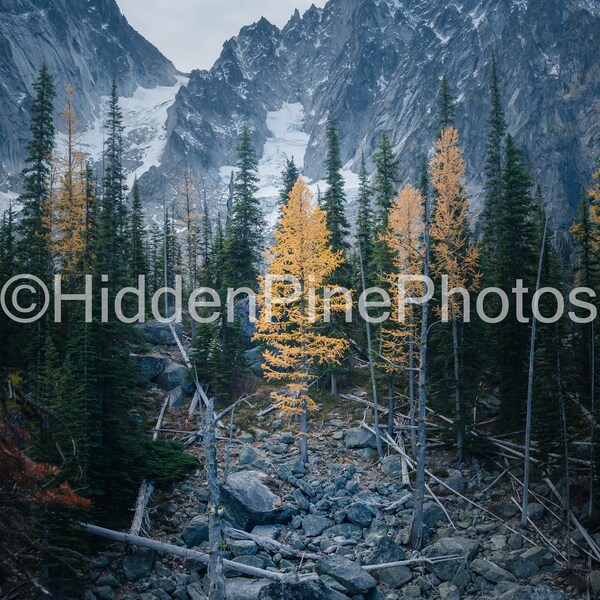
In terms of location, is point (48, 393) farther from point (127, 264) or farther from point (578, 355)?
point (127, 264)

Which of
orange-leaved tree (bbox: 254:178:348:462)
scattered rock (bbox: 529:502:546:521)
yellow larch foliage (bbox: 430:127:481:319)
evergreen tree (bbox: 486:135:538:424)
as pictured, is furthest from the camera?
evergreen tree (bbox: 486:135:538:424)

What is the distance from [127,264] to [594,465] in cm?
3297

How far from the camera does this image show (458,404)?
1836 cm

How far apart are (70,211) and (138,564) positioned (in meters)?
22.7

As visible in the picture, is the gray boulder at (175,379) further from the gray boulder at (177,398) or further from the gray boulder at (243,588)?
the gray boulder at (243,588)

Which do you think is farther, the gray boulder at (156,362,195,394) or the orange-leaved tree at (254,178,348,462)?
the gray boulder at (156,362,195,394)

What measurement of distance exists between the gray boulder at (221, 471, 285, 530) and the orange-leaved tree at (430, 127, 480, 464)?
8.76 metres

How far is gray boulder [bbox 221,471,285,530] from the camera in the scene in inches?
575

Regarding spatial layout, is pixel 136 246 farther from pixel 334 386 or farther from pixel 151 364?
pixel 334 386

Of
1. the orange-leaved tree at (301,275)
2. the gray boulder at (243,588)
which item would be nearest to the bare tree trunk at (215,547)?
the gray boulder at (243,588)

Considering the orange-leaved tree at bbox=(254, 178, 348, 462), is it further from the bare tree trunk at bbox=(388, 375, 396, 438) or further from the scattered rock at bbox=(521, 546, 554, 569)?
the scattered rock at bbox=(521, 546, 554, 569)

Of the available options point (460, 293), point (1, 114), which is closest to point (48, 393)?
point (460, 293)

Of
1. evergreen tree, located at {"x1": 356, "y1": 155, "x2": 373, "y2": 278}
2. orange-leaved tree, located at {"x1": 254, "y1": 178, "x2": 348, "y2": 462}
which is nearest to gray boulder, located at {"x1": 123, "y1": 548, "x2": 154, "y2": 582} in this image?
orange-leaved tree, located at {"x1": 254, "y1": 178, "x2": 348, "y2": 462}

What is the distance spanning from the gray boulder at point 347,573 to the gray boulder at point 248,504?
113 inches
